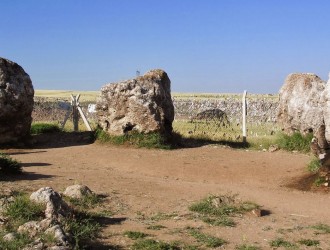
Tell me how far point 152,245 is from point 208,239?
31.9 inches

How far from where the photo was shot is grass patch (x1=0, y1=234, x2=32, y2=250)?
17.6 feet

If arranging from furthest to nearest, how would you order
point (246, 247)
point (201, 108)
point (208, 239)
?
point (201, 108), point (208, 239), point (246, 247)

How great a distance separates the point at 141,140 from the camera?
15.7 m

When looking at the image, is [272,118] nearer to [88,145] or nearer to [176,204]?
[88,145]

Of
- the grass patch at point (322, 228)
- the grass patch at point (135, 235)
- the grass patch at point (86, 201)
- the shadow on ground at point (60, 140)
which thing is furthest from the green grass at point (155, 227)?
the shadow on ground at point (60, 140)

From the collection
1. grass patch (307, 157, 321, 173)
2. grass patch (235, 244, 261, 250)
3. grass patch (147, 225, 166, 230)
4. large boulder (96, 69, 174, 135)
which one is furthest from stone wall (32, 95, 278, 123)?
grass patch (235, 244, 261, 250)

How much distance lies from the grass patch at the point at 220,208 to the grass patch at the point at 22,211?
95.1 inches

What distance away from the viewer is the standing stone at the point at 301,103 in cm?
1582

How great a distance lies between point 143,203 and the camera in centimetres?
830

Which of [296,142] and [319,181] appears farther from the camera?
[296,142]

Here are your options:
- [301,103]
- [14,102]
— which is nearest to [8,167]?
[14,102]

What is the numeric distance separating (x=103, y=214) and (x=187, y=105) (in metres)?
31.7

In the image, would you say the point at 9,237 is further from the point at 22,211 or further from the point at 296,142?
the point at 296,142

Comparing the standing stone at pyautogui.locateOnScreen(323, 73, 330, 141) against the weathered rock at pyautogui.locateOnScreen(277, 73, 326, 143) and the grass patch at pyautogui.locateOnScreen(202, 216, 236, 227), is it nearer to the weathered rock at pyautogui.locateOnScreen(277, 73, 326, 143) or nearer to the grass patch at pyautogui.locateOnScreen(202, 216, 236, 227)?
the grass patch at pyautogui.locateOnScreen(202, 216, 236, 227)
